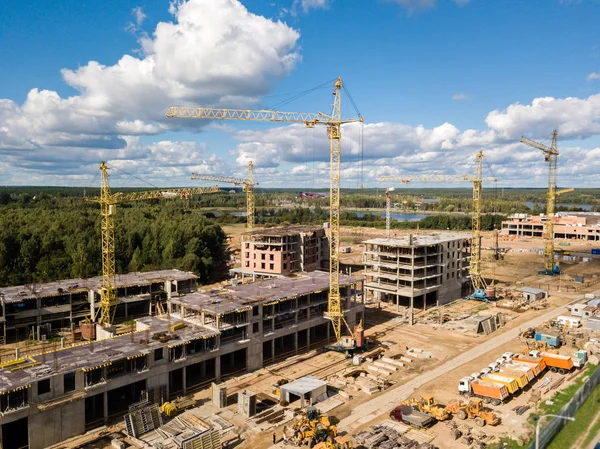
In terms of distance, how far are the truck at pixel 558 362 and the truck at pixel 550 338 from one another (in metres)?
7.44

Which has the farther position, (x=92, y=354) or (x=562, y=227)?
(x=562, y=227)

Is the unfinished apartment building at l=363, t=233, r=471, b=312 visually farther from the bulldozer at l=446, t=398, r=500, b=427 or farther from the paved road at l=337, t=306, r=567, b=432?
the bulldozer at l=446, t=398, r=500, b=427

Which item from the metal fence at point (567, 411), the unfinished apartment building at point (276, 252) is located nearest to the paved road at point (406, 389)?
the metal fence at point (567, 411)

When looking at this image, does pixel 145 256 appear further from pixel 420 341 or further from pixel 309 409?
pixel 309 409

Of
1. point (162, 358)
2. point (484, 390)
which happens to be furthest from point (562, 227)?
point (162, 358)

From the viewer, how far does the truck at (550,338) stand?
55.8 m

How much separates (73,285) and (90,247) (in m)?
21.5

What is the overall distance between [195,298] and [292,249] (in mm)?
40393

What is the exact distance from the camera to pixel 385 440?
3338cm

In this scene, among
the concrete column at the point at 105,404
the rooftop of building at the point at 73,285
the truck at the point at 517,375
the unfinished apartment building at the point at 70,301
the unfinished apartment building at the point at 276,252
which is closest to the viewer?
the concrete column at the point at 105,404

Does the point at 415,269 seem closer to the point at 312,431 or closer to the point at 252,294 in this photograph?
the point at 252,294

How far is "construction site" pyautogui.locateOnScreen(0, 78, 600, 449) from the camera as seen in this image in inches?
1351

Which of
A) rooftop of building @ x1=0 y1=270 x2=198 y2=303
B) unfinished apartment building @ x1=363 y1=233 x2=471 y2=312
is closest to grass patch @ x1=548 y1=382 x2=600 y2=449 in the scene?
unfinished apartment building @ x1=363 y1=233 x2=471 y2=312

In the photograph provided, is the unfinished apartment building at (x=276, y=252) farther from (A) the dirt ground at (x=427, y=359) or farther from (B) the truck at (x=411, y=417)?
(B) the truck at (x=411, y=417)
